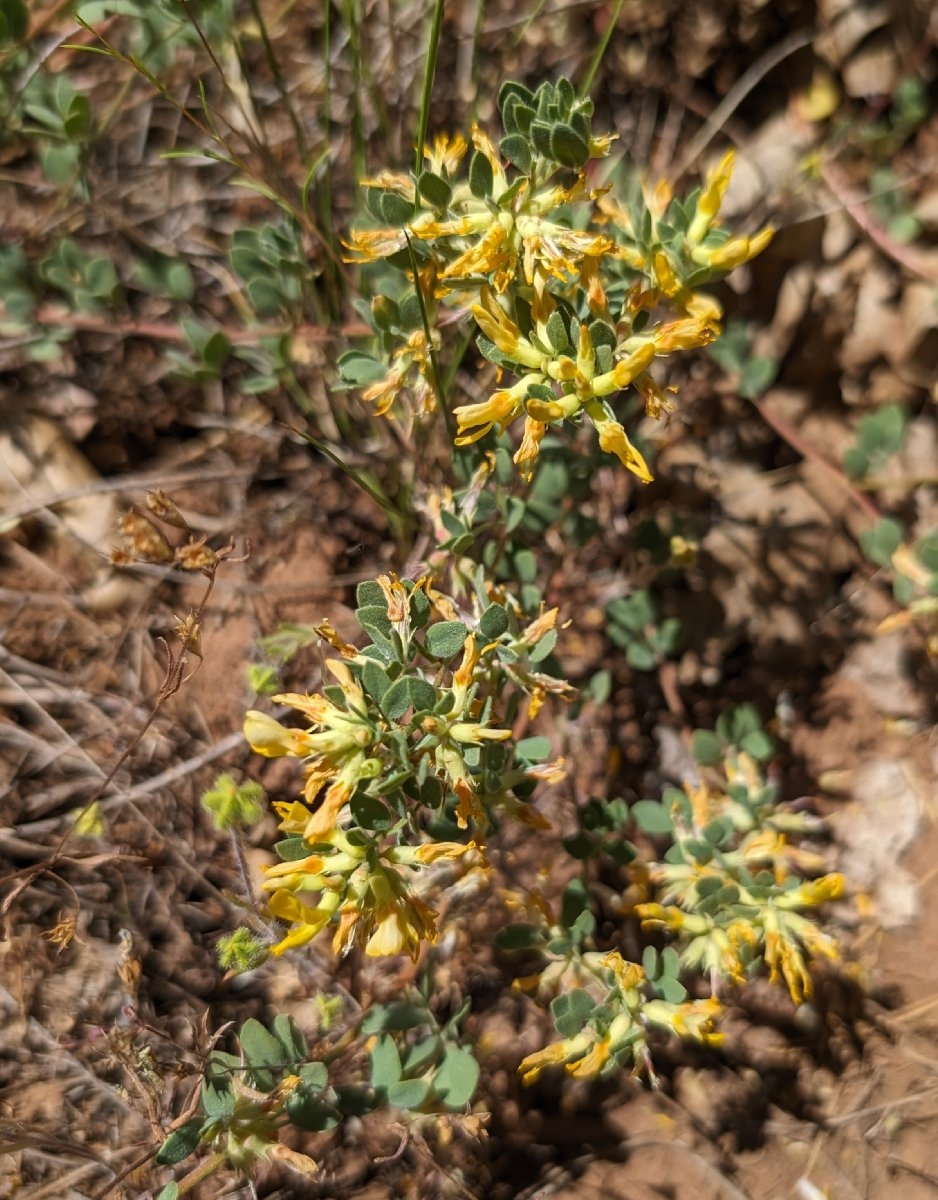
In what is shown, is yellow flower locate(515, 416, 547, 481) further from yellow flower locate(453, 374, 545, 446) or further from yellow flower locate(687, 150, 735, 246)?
yellow flower locate(687, 150, 735, 246)

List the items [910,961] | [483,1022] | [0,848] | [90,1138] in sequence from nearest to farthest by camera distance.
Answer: [90,1138] → [0,848] → [483,1022] → [910,961]

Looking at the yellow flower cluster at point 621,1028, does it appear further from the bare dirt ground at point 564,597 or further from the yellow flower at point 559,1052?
the bare dirt ground at point 564,597

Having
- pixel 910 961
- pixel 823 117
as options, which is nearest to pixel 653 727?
pixel 910 961

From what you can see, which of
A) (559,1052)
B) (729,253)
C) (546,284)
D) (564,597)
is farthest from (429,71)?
(559,1052)

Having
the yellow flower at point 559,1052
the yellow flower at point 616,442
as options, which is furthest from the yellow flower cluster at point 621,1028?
the yellow flower at point 616,442

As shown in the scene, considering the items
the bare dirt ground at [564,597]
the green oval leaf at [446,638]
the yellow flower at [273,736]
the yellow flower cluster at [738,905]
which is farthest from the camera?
the bare dirt ground at [564,597]

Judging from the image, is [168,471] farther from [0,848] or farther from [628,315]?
[628,315]

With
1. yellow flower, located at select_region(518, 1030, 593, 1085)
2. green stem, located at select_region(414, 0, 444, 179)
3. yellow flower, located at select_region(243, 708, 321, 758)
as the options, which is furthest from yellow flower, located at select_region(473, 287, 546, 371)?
yellow flower, located at select_region(518, 1030, 593, 1085)

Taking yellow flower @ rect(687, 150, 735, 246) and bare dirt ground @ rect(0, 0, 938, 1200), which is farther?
bare dirt ground @ rect(0, 0, 938, 1200)
